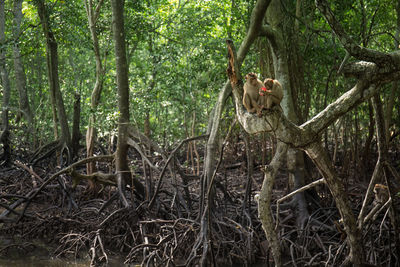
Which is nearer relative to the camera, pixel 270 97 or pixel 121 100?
pixel 270 97

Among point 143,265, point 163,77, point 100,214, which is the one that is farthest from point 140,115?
point 143,265

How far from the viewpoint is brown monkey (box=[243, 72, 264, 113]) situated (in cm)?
354

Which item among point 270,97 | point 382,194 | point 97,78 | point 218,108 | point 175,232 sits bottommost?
point 175,232

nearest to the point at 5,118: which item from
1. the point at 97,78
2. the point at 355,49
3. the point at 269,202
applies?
the point at 97,78

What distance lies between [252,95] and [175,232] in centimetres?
334

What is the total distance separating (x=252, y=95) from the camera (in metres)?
3.57

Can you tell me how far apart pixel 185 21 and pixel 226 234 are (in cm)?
682

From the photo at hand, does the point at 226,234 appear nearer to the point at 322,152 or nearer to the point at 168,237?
the point at 168,237

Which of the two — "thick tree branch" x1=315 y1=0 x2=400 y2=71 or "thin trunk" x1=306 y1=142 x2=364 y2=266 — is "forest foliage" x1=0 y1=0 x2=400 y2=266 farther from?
"thin trunk" x1=306 y1=142 x2=364 y2=266

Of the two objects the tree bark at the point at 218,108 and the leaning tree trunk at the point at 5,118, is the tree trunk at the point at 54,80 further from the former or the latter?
the tree bark at the point at 218,108

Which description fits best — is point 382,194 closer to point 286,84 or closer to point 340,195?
point 340,195

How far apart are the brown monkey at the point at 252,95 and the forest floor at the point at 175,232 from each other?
2.51m

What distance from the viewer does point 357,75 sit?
388cm

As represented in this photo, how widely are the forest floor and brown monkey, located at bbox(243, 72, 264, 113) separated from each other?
251cm
